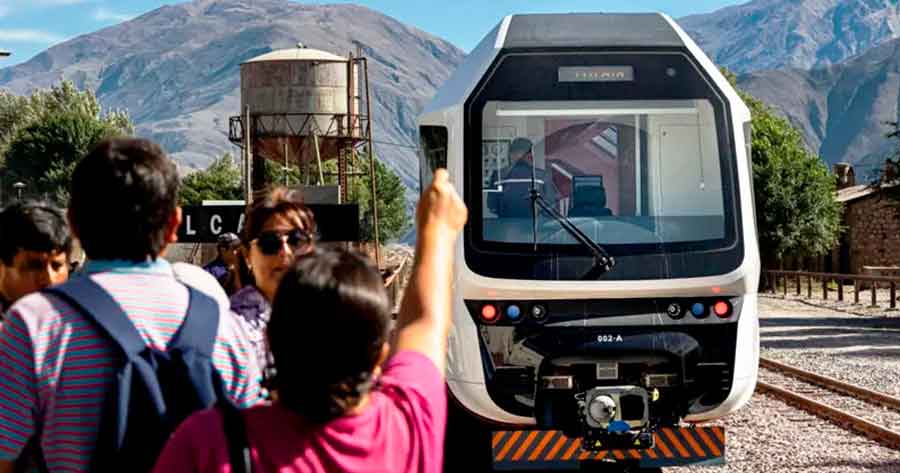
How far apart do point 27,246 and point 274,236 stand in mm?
907

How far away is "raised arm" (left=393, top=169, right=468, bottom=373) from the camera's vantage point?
9.23 feet

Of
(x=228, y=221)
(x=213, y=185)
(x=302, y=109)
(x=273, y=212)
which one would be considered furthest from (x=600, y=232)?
(x=213, y=185)

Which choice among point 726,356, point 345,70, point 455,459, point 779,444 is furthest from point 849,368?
point 345,70

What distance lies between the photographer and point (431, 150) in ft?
29.9

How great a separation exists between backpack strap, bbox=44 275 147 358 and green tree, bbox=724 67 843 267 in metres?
52.0

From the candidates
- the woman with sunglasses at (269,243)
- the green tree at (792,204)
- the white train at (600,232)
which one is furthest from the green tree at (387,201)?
the woman with sunglasses at (269,243)

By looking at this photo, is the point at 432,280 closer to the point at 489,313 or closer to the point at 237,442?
the point at 237,442

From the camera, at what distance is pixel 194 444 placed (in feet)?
8.18

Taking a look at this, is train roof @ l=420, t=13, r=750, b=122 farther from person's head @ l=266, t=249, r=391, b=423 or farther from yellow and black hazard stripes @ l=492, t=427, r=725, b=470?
person's head @ l=266, t=249, r=391, b=423

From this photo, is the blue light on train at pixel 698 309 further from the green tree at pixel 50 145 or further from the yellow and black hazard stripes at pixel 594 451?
the green tree at pixel 50 145

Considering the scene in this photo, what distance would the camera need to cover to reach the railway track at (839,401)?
1211 centimetres

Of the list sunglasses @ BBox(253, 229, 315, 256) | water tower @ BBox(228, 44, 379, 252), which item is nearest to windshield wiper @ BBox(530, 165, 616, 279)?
sunglasses @ BBox(253, 229, 315, 256)

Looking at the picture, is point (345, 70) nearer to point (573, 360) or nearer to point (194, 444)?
point (573, 360)

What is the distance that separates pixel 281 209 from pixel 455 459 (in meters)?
6.80
